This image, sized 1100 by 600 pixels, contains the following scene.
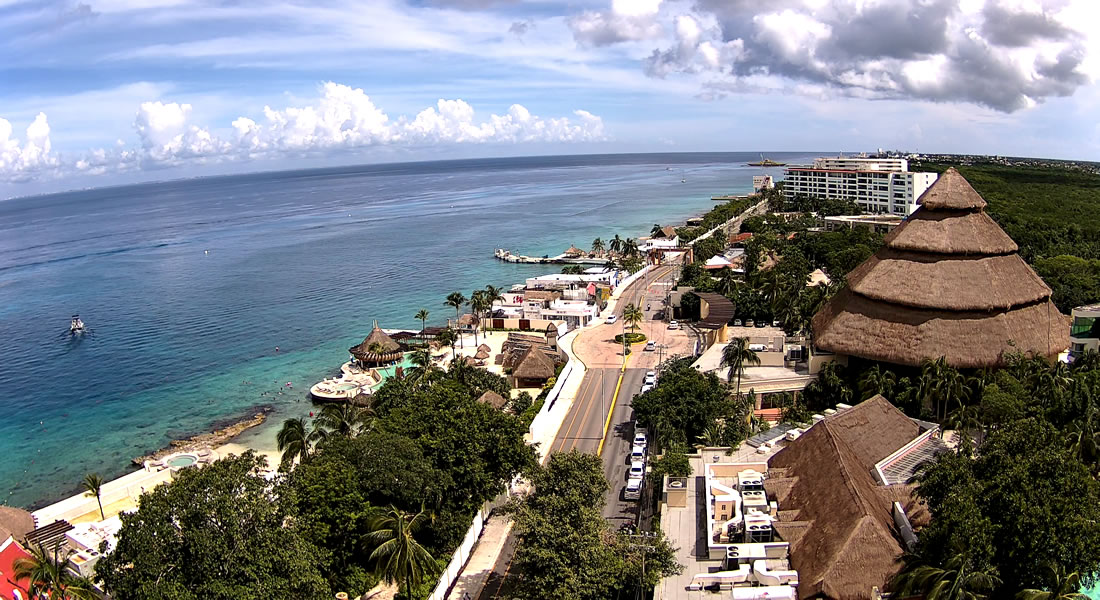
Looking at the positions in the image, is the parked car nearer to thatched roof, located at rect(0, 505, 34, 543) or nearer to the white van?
the white van

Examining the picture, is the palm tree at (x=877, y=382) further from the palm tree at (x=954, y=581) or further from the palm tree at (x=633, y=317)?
the palm tree at (x=633, y=317)

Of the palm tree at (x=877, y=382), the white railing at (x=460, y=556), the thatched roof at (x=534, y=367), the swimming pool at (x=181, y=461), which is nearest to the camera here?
the white railing at (x=460, y=556)

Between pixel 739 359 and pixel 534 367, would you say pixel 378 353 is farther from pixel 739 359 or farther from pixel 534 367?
pixel 739 359

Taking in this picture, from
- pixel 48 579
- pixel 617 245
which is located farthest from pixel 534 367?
pixel 617 245

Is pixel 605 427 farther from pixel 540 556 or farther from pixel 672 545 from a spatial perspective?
pixel 540 556

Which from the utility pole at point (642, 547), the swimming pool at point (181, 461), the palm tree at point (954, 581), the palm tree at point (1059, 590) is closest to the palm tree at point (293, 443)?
the swimming pool at point (181, 461)

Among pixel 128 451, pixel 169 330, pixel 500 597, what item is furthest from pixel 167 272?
pixel 500 597

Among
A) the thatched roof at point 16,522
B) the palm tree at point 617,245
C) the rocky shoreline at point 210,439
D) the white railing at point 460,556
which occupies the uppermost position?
the palm tree at point 617,245
